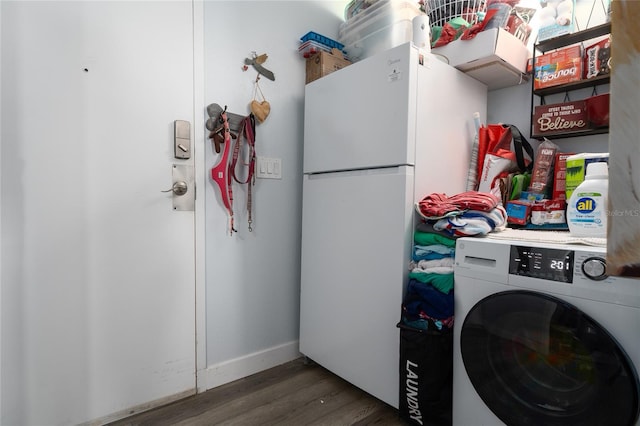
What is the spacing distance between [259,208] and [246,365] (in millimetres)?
840

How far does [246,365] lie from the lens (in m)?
1.70

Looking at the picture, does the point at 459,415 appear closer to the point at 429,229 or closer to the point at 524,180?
the point at 429,229

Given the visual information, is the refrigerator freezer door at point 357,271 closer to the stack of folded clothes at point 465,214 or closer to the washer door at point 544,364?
the stack of folded clothes at point 465,214

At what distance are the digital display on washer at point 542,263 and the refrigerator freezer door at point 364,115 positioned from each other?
21.0 inches

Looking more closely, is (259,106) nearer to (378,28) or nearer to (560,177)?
(378,28)

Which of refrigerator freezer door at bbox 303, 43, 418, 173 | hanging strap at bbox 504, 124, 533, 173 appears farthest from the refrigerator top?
hanging strap at bbox 504, 124, 533, 173

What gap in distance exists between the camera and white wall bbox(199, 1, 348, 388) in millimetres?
1590

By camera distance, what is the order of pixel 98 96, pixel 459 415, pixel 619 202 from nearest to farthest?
pixel 619 202 → pixel 459 415 → pixel 98 96

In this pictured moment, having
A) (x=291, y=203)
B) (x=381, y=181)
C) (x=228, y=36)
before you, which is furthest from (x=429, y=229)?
(x=228, y=36)

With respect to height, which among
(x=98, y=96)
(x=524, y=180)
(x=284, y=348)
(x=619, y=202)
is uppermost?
(x=98, y=96)

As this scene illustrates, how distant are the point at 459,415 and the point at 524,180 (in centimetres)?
107

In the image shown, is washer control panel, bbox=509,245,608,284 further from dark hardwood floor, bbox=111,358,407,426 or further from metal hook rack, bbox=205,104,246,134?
metal hook rack, bbox=205,104,246,134

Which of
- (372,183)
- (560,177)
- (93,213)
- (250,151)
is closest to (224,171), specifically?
(250,151)

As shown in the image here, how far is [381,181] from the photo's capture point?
1.37 meters
